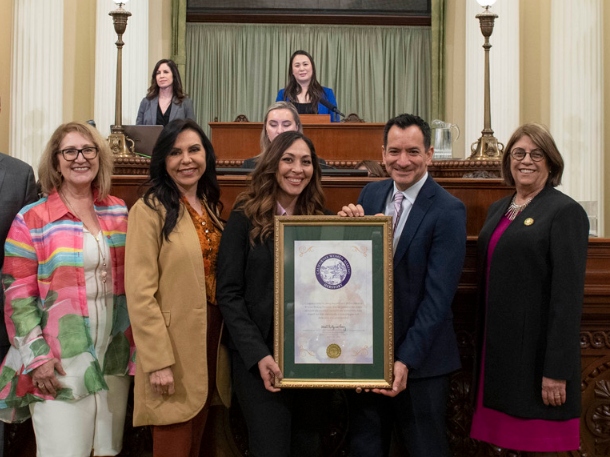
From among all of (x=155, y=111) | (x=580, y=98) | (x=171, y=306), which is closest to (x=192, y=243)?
(x=171, y=306)

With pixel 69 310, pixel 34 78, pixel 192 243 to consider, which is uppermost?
pixel 34 78

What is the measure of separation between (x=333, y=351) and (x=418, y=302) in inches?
15.5

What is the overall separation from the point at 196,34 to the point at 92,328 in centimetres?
905

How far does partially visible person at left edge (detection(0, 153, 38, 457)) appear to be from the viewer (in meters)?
3.37

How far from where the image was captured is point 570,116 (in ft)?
27.3

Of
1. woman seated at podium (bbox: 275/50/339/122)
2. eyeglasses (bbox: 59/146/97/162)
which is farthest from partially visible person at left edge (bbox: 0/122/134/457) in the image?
woman seated at podium (bbox: 275/50/339/122)

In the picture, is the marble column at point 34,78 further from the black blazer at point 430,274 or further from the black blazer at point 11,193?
the black blazer at point 430,274

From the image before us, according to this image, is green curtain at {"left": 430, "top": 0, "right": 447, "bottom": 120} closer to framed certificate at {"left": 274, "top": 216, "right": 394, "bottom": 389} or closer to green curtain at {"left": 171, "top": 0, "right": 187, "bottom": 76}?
green curtain at {"left": 171, "top": 0, "right": 187, "bottom": 76}

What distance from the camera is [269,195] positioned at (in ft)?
10.4

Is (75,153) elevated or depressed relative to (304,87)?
depressed

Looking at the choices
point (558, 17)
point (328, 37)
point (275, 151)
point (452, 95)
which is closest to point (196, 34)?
point (328, 37)

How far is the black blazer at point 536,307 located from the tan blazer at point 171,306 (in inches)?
45.7

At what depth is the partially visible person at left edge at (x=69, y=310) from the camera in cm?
311

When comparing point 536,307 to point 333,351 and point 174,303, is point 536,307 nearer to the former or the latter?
point 333,351
